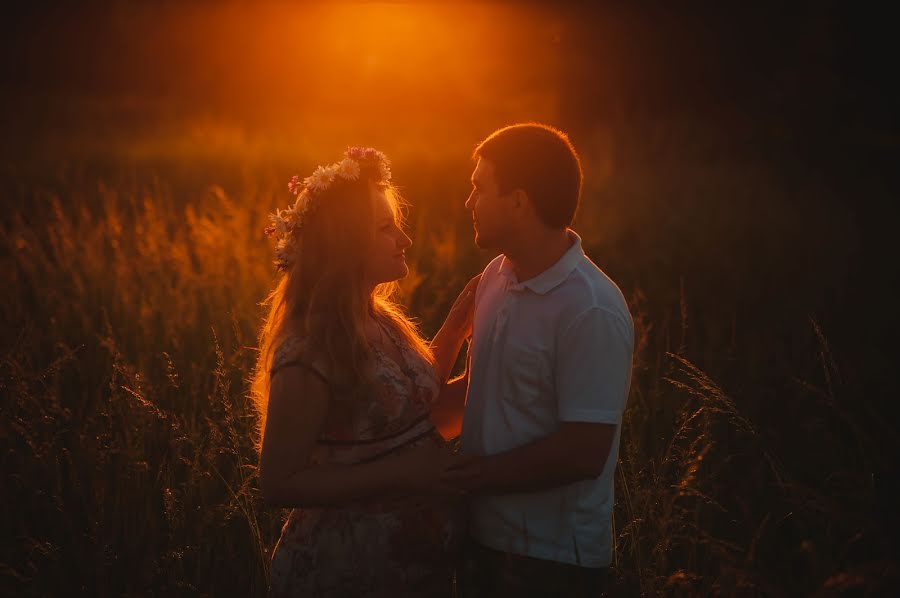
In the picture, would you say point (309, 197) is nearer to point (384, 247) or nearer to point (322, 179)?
point (322, 179)

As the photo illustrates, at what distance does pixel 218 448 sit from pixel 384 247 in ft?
4.34

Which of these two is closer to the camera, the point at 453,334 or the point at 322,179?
the point at 322,179

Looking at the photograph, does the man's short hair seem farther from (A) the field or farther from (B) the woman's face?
(A) the field

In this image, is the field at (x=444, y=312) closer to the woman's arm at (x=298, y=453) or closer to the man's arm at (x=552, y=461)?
the man's arm at (x=552, y=461)

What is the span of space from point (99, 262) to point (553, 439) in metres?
4.65

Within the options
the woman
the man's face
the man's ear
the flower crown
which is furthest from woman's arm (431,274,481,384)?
the flower crown

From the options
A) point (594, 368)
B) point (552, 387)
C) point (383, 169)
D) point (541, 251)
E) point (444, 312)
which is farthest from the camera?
point (444, 312)

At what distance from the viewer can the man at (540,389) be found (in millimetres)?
2111

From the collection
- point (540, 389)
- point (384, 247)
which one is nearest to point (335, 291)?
point (384, 247)

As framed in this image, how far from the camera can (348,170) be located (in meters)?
2.37

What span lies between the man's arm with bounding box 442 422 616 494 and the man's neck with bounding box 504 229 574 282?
0.52 metres

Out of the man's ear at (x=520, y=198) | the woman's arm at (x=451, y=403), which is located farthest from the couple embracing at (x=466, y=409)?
the woman's arm at (x=451, y=403)

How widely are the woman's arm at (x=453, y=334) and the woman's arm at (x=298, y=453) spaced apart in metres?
0.77

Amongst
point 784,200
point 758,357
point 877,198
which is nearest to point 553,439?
point 758,357
